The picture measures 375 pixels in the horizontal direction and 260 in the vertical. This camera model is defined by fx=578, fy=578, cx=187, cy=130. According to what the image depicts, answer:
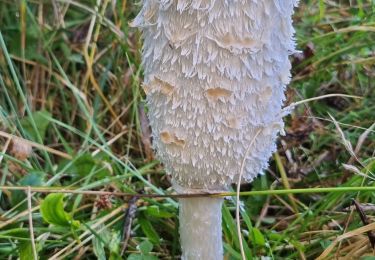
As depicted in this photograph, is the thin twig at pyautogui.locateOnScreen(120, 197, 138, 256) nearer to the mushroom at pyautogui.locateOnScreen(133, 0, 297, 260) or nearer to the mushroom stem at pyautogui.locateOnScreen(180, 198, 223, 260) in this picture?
the mushroom stem at pyautogui.locateOnScreen(180, 198, 223, 260)

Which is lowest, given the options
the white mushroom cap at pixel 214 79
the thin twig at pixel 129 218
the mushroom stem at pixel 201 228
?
the thin twig at pixel 129 218

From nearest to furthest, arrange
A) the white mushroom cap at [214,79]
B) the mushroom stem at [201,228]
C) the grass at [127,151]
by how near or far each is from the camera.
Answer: the white mushroom cap at [214,79]
the mushroom stem at [201,228]
the grass at [127,151]

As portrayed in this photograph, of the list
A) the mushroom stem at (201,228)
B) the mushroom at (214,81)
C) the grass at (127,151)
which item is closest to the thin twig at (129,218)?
the grass at (127,151)

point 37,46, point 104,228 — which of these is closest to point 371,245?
point 104,228

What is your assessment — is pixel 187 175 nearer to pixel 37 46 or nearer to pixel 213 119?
pixel 213 119

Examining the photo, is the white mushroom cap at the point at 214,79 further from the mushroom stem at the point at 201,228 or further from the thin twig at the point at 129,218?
the thin twig at the point at 129,218
